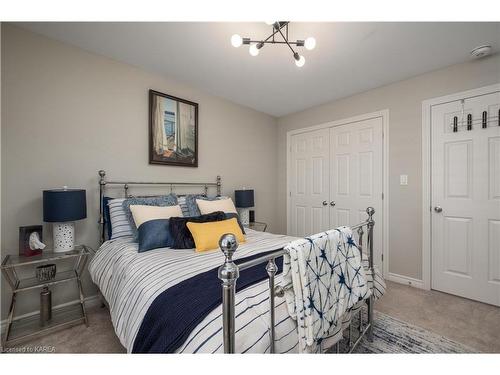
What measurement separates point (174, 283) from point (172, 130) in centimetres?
198

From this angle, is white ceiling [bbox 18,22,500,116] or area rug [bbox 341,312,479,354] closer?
area rug [bbox 341,312,479,354]

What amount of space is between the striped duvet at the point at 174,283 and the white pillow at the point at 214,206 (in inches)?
22.6

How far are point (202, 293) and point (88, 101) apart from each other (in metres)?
2.14

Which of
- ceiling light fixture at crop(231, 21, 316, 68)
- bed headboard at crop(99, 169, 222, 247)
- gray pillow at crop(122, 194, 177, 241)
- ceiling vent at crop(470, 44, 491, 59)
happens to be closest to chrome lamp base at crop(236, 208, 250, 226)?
bed headboard at crop(99, 169, 222, 247)

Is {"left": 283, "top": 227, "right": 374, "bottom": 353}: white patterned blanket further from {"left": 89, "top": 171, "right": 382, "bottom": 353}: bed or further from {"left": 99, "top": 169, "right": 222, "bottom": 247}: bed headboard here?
{"left": 99, "top": 169, "right": 222, "bottom": 247}: bed headboard

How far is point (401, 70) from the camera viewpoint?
2.46 metres

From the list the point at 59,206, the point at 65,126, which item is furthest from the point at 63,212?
the point at 65,126

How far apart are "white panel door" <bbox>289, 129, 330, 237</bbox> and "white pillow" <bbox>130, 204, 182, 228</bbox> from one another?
7.33 feet

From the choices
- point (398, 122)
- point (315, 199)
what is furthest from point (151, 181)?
point (398, 122)

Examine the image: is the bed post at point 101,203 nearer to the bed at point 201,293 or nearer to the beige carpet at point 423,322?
the bed at point 201,293

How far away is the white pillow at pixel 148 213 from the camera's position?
6.39 ft

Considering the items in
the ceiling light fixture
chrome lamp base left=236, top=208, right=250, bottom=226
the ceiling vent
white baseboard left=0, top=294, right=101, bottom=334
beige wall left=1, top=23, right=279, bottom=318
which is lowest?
white baseboard left=0, top=294, right=101, bottom=334

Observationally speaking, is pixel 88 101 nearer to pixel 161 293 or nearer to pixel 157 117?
pixel 157 117

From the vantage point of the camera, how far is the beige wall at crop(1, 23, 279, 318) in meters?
1.77
